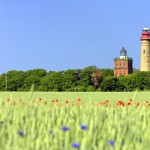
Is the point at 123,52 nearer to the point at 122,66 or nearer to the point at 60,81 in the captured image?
the point at 122,66

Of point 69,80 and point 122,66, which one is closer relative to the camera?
point 69,80

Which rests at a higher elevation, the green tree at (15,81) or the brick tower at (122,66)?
the brick tower at (122,66)

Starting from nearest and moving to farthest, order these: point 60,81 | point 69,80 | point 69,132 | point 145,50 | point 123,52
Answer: point 69,132
point 69,80
point 60,81
point 145,50
point 123,52

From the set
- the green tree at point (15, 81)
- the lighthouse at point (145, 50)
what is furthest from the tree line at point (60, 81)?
the lighthouse at point (145, 50)

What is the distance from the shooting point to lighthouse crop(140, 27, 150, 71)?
178875mm

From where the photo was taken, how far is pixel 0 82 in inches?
4719

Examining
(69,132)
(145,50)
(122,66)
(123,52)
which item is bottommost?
(69,132)

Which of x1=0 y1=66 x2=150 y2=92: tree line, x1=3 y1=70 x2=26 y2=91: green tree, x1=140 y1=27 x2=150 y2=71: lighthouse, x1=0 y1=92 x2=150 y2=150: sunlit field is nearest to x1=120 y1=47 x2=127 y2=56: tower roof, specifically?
x1=140 y1=27 x2=150 y2=71: lighthouse

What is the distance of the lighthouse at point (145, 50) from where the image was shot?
179 meters

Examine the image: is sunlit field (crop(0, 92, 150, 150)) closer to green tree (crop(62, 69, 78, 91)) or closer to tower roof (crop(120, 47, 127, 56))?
green tree (crop(62, 69, 78, 91))

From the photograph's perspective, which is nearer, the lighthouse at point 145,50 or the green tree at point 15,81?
the green tree at point 15,81

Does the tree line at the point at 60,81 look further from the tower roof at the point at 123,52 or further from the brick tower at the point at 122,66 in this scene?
the tower roof at the point at 123,52

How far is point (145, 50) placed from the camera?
604 ft

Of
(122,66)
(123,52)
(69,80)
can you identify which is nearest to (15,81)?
(69,80)
